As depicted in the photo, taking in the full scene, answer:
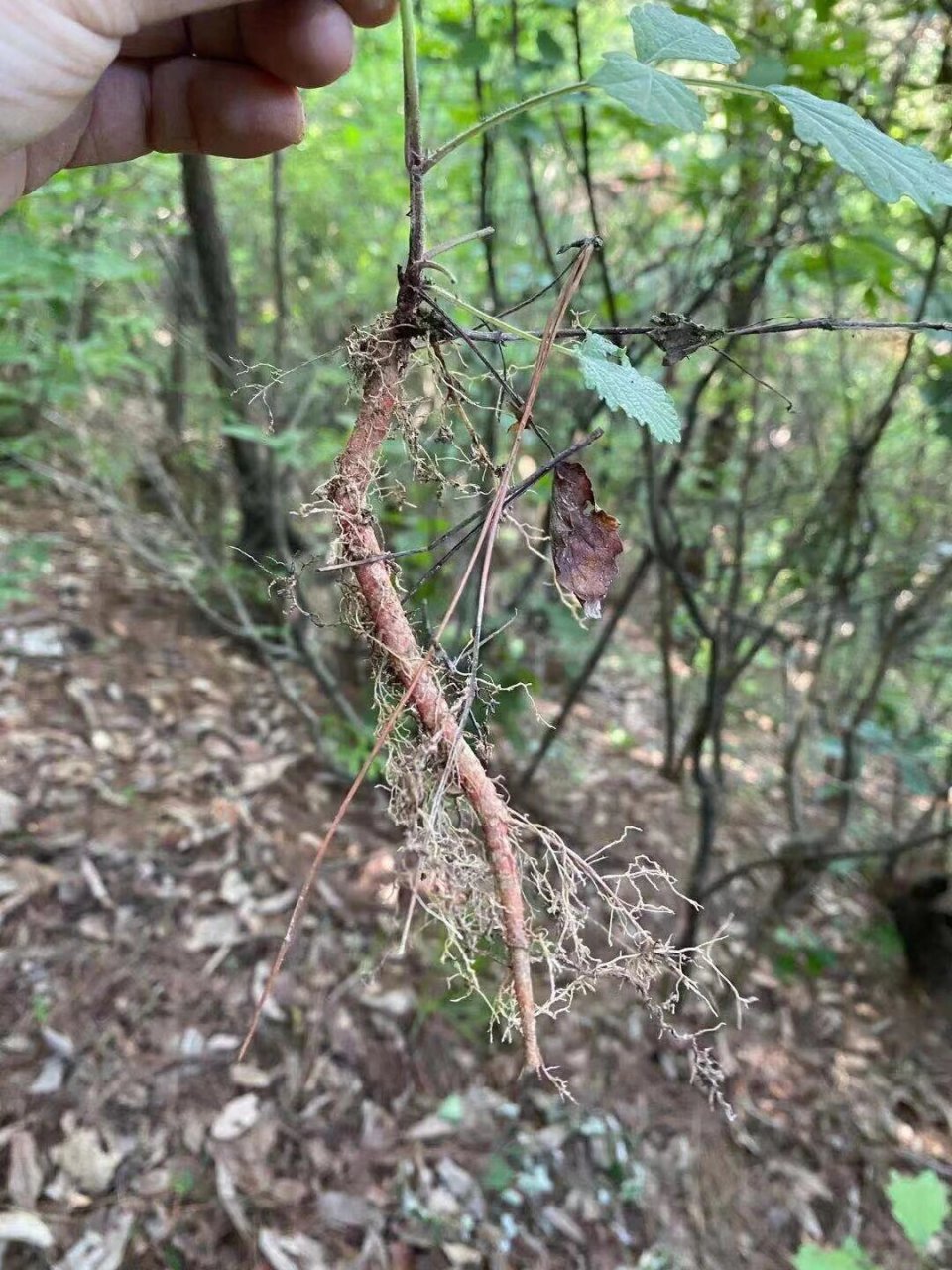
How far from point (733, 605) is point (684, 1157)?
1322 mm

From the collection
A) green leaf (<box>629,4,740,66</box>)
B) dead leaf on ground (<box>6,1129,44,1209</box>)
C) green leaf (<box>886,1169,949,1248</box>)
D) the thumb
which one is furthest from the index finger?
green leaf (<box>886,1169,949,1248</box>)

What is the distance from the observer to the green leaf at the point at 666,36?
61 cm

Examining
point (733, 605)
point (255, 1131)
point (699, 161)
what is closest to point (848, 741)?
point (733, 605)

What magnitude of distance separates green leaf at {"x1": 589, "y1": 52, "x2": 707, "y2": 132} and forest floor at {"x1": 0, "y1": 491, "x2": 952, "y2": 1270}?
1.13 m

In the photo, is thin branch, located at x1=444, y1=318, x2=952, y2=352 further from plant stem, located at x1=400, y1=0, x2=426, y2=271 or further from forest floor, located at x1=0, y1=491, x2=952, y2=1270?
forest floor, located at x1=0, y1=491, x2=952, y2=1270

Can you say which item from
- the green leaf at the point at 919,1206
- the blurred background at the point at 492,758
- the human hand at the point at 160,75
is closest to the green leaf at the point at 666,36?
the blurred background at the point at 492,758

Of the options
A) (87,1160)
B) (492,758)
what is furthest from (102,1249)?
(492,758)

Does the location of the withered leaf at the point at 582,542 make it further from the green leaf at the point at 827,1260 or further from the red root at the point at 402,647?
the green leaf at the point at 827,1260

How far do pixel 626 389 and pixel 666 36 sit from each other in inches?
11.4

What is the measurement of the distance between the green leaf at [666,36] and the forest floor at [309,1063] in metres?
1.18

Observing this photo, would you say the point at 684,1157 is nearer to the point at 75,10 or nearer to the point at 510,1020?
the point at 510,1020

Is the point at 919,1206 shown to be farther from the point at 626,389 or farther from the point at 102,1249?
the point at 626,389

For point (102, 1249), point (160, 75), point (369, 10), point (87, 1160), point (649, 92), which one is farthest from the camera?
point (87, 1160)

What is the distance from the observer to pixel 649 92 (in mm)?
568
